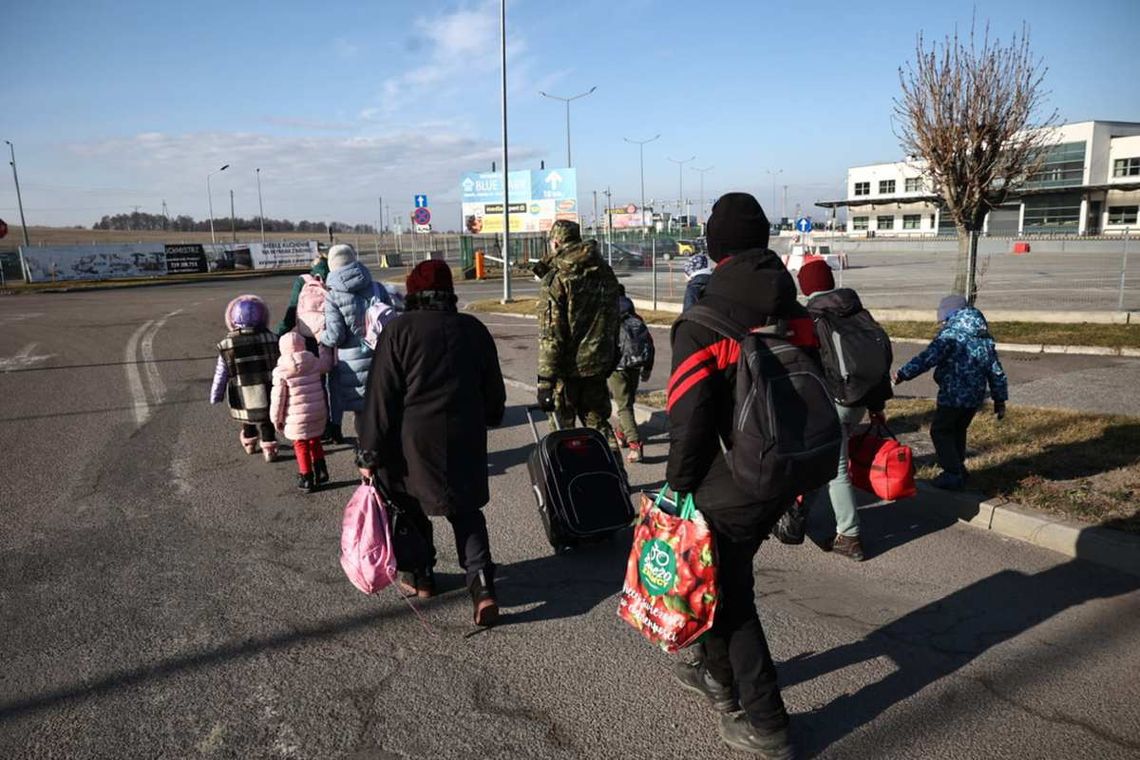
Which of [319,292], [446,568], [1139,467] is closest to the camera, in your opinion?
[446,568]

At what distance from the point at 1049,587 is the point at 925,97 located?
9167 mm

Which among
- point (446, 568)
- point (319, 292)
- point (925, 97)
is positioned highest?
point (925, 97)

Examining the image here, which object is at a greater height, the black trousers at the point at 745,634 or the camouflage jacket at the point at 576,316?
the camouflage jacket at the point at 576,316

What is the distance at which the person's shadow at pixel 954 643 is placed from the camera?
9.96 ft

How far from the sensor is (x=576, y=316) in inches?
204

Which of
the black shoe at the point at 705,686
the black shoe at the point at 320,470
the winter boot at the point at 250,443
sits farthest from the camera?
the winter boot at the point at 250,443

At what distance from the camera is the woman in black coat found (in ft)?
11.6

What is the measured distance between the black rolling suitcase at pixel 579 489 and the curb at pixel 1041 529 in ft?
7.52

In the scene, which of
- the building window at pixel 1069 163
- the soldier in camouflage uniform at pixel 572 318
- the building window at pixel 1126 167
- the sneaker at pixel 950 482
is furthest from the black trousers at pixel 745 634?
the building window at pixel 1126 167

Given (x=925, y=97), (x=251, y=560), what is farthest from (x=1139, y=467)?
(x=925, y=97)

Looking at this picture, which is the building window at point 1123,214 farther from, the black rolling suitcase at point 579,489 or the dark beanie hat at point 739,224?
the dark beanie hat at point 739,224

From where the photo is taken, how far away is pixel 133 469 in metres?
6.60

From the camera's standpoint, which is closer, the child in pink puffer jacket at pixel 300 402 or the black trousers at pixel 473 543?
the black trousers at pixel 473 543

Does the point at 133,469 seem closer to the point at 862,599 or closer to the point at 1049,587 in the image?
the point at 862,599
